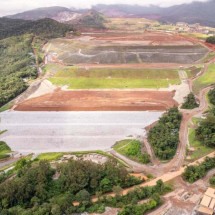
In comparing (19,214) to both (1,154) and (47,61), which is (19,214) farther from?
(47,61)

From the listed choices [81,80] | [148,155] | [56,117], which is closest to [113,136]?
[148,155]

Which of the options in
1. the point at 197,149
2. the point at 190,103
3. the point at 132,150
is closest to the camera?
the point at 197,149

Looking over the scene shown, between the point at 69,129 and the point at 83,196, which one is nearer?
the point at 83,196

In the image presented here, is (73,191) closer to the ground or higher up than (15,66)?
closer to the ground

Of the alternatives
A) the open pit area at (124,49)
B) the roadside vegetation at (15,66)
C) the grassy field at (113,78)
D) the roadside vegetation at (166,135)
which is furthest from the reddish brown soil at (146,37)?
the roadside vegetation at (166,135)

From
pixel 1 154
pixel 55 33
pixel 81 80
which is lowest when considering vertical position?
pixel 1 154

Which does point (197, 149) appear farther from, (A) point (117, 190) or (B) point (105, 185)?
(A) point (117, 190)

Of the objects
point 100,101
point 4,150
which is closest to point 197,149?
point 100,101
